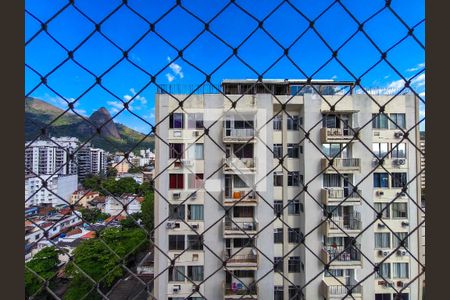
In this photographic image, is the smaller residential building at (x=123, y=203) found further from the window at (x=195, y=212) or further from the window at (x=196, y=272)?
the window at (x=196, y=272)

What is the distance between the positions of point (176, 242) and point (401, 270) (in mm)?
3291

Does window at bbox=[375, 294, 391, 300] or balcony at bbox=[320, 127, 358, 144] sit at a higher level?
balcony at bbox=[320, 127, 358, 144]

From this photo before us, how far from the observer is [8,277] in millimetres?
408

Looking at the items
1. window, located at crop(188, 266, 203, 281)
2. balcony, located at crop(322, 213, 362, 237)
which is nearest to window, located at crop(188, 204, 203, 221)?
window, located at crop(188, 266, 203, 281)

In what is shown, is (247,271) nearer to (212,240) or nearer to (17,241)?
(212,240)

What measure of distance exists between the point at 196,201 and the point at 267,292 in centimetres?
168

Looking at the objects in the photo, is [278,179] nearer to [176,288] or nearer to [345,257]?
[345,257]

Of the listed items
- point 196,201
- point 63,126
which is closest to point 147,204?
point 63,126

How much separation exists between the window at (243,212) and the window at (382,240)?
186 cm

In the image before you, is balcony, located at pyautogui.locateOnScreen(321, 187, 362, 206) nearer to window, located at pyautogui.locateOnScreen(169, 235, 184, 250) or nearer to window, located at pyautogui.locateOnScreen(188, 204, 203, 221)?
window, located at pyautogui.locateOnScreen(188, 204, 203, 221)

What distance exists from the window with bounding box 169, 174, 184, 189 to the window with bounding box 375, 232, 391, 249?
9.60 ft

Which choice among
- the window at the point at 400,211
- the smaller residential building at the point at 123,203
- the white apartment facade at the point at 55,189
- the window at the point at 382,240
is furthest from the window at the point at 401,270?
the white apartment facade at the point at 55,189

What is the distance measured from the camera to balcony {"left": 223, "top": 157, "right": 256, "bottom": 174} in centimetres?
383

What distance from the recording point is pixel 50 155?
2.54 ft
